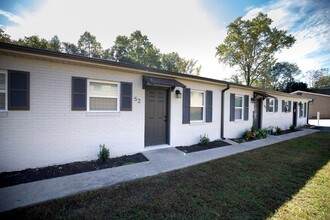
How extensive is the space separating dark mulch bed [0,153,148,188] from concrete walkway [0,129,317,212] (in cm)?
25

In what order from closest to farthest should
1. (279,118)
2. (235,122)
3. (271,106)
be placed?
(235,122) < (271,106) < (279,118)

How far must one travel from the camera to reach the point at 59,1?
188 inches

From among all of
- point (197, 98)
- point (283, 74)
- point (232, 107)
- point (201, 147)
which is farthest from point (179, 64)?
point (283, 74)

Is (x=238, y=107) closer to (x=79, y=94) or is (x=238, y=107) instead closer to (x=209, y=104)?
(x=209, y=104)

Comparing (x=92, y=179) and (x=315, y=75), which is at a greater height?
(x=315, y=75)

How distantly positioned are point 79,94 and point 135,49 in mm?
24769

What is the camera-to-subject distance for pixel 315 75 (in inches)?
1748

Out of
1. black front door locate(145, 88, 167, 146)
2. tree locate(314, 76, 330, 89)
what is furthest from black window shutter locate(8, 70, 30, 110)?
tree locate(314, 76, 330, 89)

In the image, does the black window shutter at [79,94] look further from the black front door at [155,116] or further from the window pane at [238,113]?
the window pane at [238,113]

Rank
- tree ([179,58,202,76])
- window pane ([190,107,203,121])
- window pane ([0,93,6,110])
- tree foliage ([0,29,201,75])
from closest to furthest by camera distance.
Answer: window pane ([0,93,6,110]) < window pane ([190,107,203,121]) < tree foliage ([0,29,201,75]) < tree ([179,58,202,76])

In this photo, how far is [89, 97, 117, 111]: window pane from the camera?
4.66m

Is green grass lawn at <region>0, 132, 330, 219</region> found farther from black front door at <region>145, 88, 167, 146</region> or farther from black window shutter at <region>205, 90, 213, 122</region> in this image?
black window shutter at <region>205, 90, 213, 122</region>

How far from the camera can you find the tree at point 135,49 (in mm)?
26000

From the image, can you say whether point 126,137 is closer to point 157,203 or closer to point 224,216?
point 157,203
